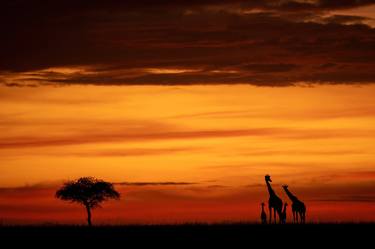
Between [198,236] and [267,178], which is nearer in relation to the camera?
[198,236]

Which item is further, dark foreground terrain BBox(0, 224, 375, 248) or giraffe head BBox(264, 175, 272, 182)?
giraffe head BBox(264, 175, 272, 182)

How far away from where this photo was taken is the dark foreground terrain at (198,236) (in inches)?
2115

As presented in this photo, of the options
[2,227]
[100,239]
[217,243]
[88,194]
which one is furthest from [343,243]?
[88,194]

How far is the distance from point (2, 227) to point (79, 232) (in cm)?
851

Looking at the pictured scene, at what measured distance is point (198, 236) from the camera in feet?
196

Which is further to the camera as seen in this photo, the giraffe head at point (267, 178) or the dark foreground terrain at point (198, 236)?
the giraffe head at point (267, 178)

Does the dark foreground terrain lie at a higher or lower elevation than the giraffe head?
lower

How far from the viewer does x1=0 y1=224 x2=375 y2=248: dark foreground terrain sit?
53719mm

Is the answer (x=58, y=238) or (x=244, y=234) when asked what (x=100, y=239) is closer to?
(x=58, y=238)

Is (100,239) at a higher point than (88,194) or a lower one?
lower

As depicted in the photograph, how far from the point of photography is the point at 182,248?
51406mm

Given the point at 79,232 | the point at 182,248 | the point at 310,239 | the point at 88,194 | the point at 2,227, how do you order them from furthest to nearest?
the point at 88,194
the point at 2,227
the point at 79,232
the point at 310,239
the point at 182,248

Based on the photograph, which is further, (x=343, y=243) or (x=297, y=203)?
(x=297, y=203)

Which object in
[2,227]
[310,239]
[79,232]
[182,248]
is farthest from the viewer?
[2,227]
